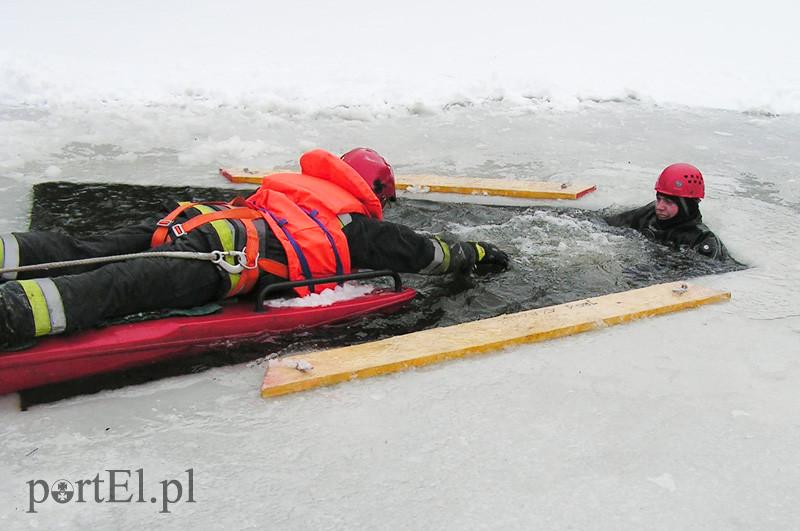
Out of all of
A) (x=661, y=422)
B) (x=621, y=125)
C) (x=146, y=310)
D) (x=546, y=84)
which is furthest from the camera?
(x=546, y=84)

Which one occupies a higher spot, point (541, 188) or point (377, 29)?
point (377, 29)

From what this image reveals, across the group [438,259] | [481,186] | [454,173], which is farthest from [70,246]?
[454,173]

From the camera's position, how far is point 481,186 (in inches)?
229

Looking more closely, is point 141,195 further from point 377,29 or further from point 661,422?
point 377,29

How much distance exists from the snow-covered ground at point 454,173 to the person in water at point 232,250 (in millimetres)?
420

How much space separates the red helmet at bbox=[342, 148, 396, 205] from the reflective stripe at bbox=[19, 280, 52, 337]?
1747 mm

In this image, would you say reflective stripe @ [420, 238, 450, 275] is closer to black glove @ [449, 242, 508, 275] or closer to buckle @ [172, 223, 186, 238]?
black glove @ [449, 242, 508, 275]

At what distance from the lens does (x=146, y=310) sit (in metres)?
3.11

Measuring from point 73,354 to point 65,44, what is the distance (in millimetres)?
10260

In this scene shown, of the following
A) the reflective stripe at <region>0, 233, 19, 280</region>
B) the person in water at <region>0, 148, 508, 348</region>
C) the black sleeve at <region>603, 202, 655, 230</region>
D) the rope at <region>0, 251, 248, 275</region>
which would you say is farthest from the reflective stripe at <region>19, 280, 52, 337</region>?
the black sleeve at <region>603, 202, 655, 230</region>

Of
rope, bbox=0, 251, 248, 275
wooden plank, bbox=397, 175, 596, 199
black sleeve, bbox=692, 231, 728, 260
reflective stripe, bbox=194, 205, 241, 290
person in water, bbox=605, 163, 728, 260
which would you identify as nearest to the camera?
rope, bbox=0, 251, 248, 275

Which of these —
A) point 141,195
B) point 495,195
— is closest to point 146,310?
point 141,195

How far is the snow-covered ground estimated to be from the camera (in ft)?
6.93

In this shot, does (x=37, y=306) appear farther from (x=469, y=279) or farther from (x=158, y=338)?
(x=469, y=279)
